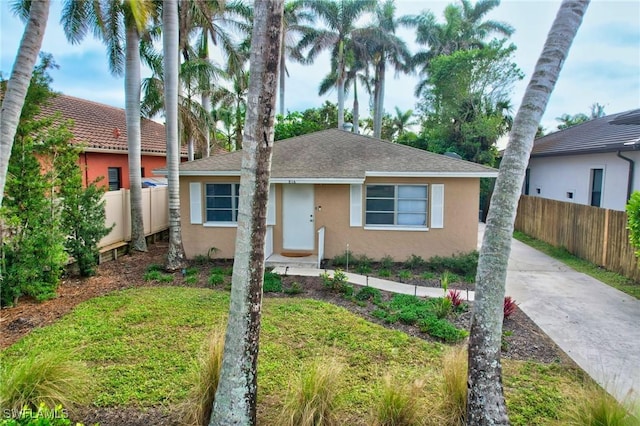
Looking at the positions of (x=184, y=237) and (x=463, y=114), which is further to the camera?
(x=463, y=114)

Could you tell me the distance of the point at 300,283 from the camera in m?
9.27

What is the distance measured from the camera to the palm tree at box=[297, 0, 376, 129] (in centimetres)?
2717

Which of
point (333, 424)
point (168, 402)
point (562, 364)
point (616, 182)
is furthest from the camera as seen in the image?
point (616, 182)

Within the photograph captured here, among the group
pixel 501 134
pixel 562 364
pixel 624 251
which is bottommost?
pixel 562 364

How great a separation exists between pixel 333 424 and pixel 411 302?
4.68m

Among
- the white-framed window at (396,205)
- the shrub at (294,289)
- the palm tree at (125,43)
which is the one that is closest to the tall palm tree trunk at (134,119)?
the palm tree at (125,43)

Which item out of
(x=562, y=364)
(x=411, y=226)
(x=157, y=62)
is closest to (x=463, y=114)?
(x=411, y=226)

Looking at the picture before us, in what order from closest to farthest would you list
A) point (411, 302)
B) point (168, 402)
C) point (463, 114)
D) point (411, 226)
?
point (168, 402)
point (411, 302)
point (411, 226)
point (463, 114)

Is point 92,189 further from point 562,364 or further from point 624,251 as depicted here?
point 624,251

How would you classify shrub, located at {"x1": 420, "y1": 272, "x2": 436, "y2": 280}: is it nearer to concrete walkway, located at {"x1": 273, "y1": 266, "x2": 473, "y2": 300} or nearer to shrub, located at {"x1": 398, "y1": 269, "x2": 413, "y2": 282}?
shrub, located at {"x1": 398, "y1": 269, "x2": 413, "y2": 282}

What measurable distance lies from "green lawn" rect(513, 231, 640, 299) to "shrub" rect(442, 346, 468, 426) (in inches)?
279

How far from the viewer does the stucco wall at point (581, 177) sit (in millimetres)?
13289

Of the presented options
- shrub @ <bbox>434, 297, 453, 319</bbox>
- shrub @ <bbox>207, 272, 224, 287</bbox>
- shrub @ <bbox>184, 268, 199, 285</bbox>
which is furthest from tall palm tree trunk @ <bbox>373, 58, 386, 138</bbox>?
shrub @ <bbox>434, 297, 453, 319</bbox>

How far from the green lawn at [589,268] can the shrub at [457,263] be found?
297 centimetres
